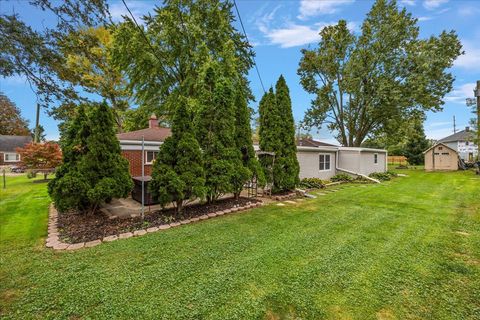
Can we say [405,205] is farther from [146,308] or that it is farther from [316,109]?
[316,109]

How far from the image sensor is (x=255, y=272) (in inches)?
131

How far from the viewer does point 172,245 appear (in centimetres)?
434

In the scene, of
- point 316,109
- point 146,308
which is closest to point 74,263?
point 146,308

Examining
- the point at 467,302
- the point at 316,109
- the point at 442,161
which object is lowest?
the point at 467,302

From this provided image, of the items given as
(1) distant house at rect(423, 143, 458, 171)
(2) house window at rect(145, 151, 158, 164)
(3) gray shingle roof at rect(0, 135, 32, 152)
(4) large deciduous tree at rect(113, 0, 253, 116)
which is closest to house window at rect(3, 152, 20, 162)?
(3) gray shingle roof at rect(0, 135, 32, 152)

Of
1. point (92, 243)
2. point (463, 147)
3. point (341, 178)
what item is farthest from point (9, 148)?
point (463, 147)

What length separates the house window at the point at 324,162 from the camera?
14812 mm

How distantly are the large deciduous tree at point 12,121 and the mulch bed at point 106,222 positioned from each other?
37447 millimetres

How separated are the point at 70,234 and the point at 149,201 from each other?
110 inches

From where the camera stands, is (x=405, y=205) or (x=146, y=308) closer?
(x=146, y=308)

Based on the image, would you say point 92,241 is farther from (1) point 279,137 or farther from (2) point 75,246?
(1) point 279,137

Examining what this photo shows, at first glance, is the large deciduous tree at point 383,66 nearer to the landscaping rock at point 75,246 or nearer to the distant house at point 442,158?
the distant house at point 442,158

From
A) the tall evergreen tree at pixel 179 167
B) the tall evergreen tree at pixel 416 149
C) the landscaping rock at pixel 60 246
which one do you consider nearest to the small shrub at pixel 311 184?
the tall evergreen tree at pixel 179 167

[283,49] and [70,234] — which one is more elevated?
[283,49]
